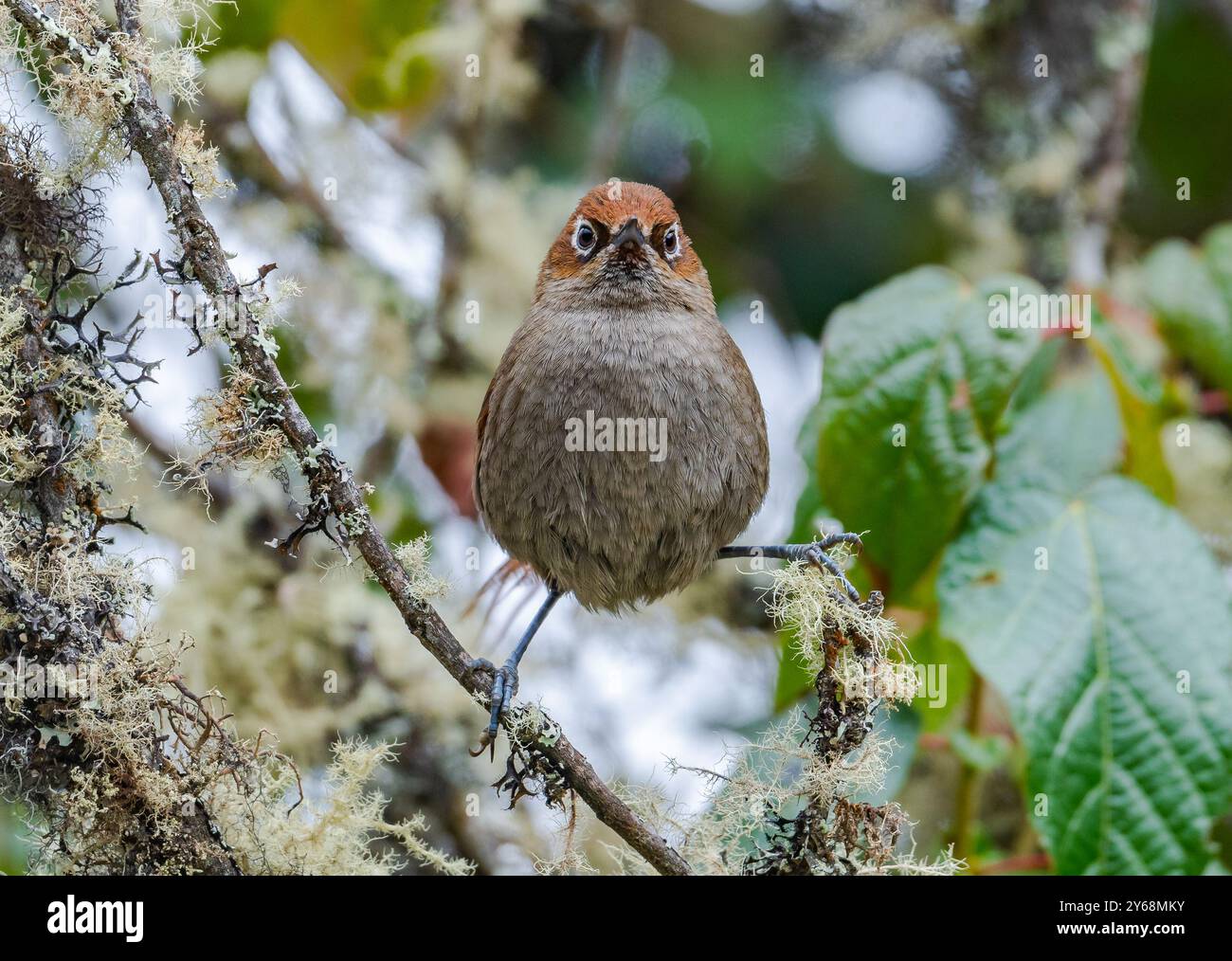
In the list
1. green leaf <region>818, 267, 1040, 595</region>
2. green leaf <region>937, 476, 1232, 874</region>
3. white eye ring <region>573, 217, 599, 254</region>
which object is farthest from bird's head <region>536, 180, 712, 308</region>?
green leaf <region>937, 476, 1232, 874</region>

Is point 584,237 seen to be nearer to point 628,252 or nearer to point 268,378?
point 628,252

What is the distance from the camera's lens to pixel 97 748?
6.29ft

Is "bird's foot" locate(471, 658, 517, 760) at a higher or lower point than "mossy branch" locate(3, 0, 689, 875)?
lower

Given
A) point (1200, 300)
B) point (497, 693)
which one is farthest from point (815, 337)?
point (497, 693)

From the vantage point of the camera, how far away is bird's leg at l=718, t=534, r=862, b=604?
227 cm

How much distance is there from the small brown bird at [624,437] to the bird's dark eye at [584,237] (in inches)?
1.2

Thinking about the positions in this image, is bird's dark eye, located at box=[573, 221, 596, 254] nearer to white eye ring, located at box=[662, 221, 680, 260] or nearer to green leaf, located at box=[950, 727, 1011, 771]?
white eye ring, located at box=[662, 221, 680, 260]

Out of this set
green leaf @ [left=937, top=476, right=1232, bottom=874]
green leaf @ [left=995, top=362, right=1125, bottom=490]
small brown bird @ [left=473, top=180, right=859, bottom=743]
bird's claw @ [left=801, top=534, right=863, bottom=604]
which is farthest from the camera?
green leaf @ [left=995, top=362, right=1125, bottom=490]

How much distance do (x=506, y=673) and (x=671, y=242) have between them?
3.66 feet

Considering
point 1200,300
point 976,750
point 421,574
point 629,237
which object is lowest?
point 976,750

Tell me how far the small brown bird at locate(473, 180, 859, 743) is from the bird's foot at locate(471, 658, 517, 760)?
15 millimetres

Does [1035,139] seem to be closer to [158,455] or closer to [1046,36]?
[1046,36]

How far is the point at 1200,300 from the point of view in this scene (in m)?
3.21
